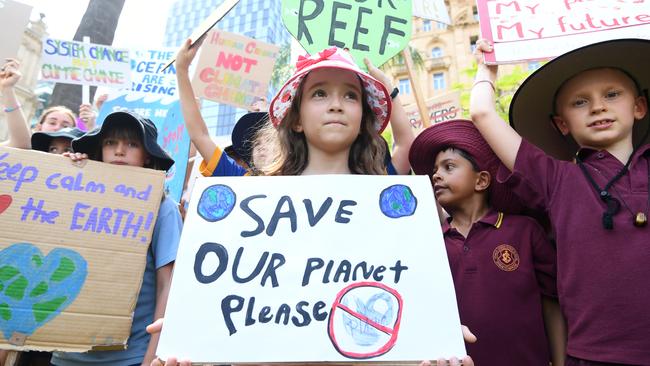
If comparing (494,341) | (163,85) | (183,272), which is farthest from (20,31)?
(494,341)

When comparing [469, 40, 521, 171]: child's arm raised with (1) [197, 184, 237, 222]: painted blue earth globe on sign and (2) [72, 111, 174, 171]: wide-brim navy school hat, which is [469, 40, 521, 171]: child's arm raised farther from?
(2) [72, 111, 174, 171]: wide-brim navy school hat

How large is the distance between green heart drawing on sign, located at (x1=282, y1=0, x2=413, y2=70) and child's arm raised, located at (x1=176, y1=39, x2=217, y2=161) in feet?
2.39

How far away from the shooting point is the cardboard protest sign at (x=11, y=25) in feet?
9.59

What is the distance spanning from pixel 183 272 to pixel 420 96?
201 centimetres

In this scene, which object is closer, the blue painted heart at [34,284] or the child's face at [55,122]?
the blue painted heart at [34,284]

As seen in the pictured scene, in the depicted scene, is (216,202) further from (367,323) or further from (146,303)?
(146,303)

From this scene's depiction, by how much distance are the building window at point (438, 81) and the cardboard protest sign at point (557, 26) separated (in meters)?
24.7

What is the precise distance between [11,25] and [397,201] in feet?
10.3

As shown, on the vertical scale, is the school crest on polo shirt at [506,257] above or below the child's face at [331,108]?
below

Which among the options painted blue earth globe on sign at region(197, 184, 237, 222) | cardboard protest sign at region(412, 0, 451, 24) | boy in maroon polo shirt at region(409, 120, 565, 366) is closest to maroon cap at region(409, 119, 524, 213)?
boy in maroon polo shirt at region(409, 120, 565, 366)

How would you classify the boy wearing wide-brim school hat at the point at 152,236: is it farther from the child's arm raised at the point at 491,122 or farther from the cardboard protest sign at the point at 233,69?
the cardboard protest sign at the point at 233,69

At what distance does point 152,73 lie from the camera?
4.85 meters

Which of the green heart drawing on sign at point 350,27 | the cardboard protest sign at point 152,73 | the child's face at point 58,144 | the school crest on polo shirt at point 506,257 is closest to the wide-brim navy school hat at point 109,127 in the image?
the child's face at point 58,144

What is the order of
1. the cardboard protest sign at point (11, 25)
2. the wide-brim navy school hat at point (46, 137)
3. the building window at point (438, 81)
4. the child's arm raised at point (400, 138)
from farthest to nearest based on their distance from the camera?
the building window at point (438, 81), the cardboard protest sign at point (11, 25), the wide-brim navy school hat at point (46, 137), the child's arm raised at point (400, 138)
